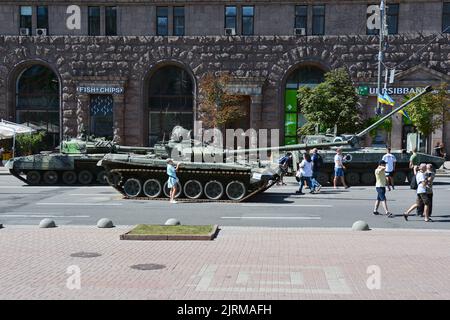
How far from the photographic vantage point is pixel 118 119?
1565 inches

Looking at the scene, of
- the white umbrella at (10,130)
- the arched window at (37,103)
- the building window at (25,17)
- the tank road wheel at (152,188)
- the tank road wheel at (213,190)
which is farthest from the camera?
the arched window at (37,103)

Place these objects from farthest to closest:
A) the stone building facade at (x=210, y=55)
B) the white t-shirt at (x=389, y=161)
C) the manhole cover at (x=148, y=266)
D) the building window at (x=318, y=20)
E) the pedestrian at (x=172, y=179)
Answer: the building window at (x=318, y=20) < the stone building facade at (x=210, y=55) < the white t-shirt at (x=389, y=161) < the pedestrian at (x=172, y=179) < the manhole cover at (x=148, y=266)

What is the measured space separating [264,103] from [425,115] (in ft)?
Result: 33.5

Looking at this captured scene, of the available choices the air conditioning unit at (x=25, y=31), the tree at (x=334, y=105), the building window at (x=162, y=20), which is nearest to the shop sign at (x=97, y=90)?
the building window at (x=162, y=20)

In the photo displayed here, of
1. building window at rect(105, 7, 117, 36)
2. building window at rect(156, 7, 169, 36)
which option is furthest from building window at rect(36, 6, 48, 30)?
building window at rect(156, 7, 169, 36)

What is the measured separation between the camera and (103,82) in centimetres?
3947

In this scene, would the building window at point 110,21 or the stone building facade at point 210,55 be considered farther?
the building window at point 110,21

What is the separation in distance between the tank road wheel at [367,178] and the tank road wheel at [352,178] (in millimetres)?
275

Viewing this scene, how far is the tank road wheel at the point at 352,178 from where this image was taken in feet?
88.3

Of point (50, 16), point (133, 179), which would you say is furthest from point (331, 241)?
point (50, 16)

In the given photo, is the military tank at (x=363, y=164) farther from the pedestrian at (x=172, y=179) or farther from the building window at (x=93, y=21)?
the building window at (x=93, y=21)

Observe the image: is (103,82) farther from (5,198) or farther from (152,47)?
(5,198)

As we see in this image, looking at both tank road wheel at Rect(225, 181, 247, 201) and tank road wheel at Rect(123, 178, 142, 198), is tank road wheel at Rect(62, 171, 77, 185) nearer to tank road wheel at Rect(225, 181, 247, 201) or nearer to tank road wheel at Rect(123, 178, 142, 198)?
tank road wheel at Rect(123, 178, 142, 198)

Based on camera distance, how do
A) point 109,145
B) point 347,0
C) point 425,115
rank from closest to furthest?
point 109,145 < point 425,115 < point 347,0
